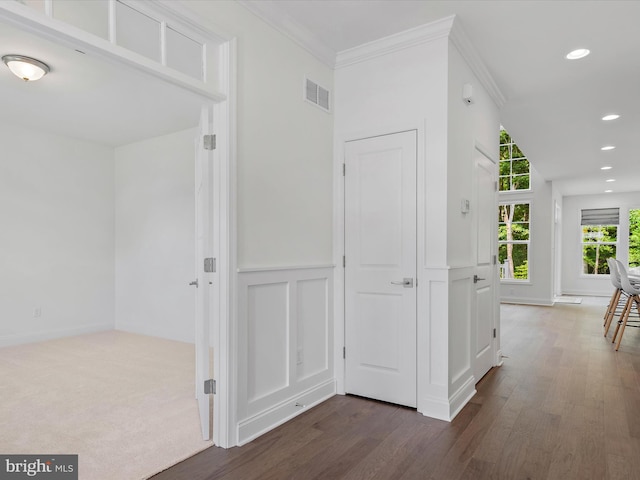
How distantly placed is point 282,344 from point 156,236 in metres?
3.42

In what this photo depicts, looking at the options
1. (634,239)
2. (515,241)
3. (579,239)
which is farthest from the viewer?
(579,239)

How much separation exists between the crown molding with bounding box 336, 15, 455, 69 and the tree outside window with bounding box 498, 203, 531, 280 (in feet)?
23.8

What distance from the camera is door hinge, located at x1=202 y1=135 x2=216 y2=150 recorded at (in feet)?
8.01

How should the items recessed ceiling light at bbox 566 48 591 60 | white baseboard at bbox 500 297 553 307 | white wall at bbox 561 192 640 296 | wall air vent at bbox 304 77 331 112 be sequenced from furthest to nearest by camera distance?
white wall at bbox 561 192 640 296, white baseboard at bbox 500 297 553 307, recessed ceiling light at bbox 566 48 591 60, wall air vent at bbox 304 77 331 112

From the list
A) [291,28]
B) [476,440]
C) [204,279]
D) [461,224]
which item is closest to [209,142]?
[204,279]

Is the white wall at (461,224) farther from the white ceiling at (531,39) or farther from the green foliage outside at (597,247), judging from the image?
the green foliage outside at (597,247)

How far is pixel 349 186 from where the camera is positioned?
3227 millimetres

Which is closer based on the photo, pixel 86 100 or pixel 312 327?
pixel 312 327

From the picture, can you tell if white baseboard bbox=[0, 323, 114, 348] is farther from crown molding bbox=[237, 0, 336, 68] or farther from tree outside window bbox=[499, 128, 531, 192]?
tree outside window bbox=[499, 128, 531, 192]

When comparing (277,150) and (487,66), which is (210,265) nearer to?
(277,150)

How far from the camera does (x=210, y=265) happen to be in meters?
2.45

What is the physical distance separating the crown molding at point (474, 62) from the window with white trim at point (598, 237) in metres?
8.45

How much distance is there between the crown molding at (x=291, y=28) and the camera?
8.30 feet

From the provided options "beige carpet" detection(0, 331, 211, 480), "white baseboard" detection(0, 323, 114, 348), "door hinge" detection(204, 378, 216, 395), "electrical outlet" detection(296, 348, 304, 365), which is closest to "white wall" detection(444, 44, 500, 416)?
"electrical outlet" detection(296, 348, 304, 365)
